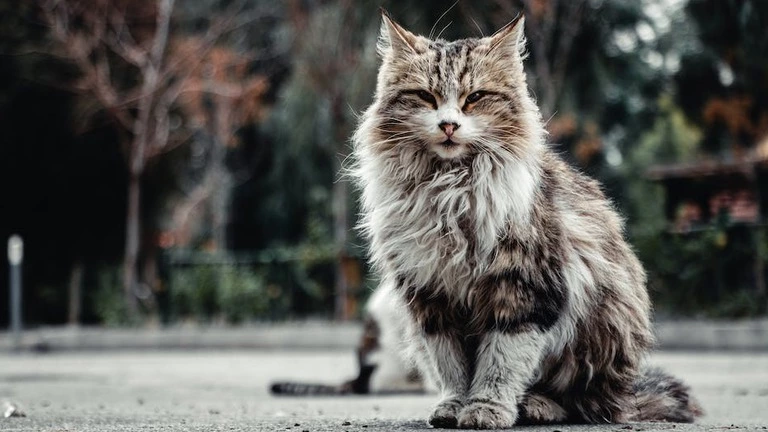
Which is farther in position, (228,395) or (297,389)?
(228,395)

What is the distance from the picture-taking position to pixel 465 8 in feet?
55.4

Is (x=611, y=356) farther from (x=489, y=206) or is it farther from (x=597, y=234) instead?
(x=489, y=206)

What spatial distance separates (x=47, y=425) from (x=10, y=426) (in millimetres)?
171

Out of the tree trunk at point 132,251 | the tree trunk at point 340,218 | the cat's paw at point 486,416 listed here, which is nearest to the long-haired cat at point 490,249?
the cat's paw at point 486,416

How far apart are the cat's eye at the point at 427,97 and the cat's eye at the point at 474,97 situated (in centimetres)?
14

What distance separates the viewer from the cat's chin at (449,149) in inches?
188

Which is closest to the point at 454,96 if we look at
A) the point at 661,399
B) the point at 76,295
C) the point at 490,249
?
the point at 490,249

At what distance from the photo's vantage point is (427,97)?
16.1 ft

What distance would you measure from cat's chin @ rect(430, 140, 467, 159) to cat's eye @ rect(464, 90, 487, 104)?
225 mm

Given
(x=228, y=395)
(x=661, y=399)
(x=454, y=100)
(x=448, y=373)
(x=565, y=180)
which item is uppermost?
(x=454, y=100)

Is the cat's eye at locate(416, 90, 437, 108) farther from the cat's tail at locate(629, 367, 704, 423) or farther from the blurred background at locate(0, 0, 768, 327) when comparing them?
the blurred background at locate(0, 0, 768, 327)

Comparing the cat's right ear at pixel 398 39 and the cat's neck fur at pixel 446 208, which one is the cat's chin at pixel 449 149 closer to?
the cat's neck fur at pixel 446 208

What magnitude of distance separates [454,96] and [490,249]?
707mm

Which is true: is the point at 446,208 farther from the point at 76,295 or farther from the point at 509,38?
the point at 76,295
